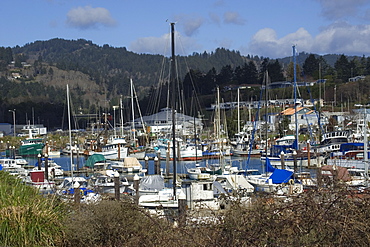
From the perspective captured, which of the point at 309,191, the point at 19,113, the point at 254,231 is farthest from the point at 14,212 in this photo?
the point at 19,113

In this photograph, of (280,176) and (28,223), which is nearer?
(28,223)

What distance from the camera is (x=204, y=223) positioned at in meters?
9.48

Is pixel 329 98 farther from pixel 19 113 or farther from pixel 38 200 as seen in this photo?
pixel 38 200

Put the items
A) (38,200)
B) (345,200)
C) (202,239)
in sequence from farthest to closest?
(38,200) < (202,239) < (345,200)

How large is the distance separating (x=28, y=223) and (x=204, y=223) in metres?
3.59

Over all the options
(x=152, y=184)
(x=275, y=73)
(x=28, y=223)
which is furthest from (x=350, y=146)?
(x=275, y=73)

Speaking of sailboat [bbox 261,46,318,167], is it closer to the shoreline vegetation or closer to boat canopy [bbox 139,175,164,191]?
boat canopy [bbox 139,175,164,191]

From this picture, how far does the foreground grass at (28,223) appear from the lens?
1001 centimetres

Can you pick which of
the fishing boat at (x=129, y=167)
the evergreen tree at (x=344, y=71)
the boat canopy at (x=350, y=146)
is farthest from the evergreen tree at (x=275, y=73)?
the fishing boat at (x=129, y=167)

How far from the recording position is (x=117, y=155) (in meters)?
60.0

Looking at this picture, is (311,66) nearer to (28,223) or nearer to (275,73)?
(275,73)

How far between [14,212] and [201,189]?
1134cm

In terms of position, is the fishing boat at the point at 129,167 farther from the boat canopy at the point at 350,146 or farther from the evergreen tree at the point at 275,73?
the evergreen tree at the point at 275,73

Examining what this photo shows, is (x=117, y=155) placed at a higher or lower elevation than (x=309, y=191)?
lower
